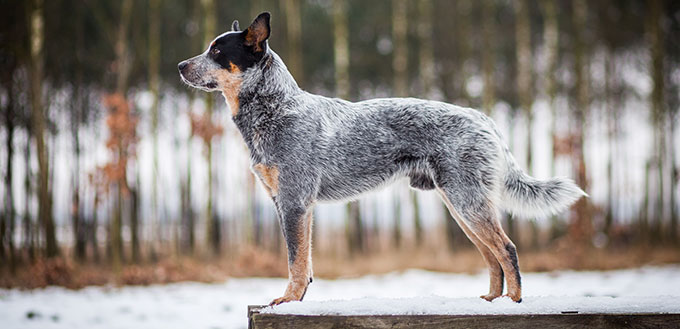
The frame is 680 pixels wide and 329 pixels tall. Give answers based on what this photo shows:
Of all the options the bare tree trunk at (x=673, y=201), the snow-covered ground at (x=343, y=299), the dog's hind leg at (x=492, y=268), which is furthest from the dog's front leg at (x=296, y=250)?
the bare tree trunk at (x=673, y=201)

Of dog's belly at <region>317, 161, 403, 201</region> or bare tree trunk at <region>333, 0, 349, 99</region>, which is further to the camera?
bare tree trunk at <region>333, 0, 349, 99</region>

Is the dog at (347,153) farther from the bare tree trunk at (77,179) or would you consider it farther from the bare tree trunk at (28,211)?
the bare tree trunk at (77,179)

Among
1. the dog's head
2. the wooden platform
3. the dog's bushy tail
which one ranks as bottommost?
the wooden platform

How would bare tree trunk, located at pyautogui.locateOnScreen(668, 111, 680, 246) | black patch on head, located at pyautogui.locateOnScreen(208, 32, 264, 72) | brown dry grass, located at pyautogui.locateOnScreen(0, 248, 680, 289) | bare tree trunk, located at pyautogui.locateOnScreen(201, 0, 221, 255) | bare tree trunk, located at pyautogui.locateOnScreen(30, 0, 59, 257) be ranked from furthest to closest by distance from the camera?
1. bare tree trunk, located at pyautogui.locateOnScreen(668, 111, 680, 246)
2. bare tree trunk, located at pyautogui.locateOnScreen(201, 0, 221, 255)
3. brown dry grass, located at pyautogui.locateOnScreen(0, 248, 680, 289)
4. bare tree trunk, located at pyautogui.locateOnScreen(30, 0, 59, 257)
5. black patch on head, located at pyautogui.locateOnScreen(208, 32, 264, 72)

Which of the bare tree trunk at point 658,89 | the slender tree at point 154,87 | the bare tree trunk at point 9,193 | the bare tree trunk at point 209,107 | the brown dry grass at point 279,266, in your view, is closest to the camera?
the brown dry grass at point 279,266

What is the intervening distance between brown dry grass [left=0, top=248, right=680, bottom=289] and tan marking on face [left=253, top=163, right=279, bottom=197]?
7.60 metres

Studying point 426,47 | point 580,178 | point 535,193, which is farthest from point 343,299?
point 426,47

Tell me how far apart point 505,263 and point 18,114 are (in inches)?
440

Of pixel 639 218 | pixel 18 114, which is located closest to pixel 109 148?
pixel 18 114

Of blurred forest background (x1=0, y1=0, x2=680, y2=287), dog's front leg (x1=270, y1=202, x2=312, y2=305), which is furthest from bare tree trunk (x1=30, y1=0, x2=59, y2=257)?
dog's front leg (x1=270, y1=202, x2=312, y2=305)

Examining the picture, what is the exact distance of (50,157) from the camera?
12.2 m

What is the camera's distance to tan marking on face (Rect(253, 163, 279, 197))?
311cm

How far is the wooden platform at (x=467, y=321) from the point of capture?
294cm

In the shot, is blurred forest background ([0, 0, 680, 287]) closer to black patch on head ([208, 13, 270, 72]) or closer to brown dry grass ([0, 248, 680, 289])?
brown dry grass ([0, 248, 680, 289])
